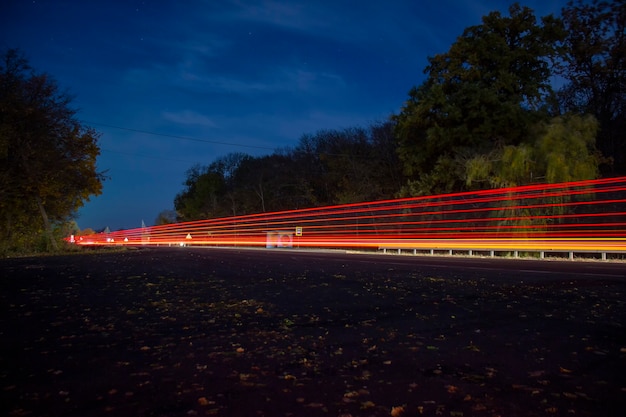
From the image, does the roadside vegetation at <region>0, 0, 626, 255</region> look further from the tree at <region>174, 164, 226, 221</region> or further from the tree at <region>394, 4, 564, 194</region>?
the tree at <region>174, 164, 226, 221</region>

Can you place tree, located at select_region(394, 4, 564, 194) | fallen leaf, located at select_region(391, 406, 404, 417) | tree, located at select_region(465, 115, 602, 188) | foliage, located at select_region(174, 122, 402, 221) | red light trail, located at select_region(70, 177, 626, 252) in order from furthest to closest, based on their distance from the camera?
1. foliage, located at select_region(174, 122, 402, 221)
2. tree, located at select_region(394, 4, 564, 194)
3. tree, located at select_region(465, 115, 602, 188)
4. red light trail, located at select_region(70, 177, 626, 252)
5. fallen leaf, located at select_region(391, 406, 404, 417)

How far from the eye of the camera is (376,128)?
38.4m

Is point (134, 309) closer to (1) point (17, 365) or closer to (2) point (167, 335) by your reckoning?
(2) point (167, 335)

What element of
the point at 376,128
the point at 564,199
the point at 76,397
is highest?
the point at 376,128

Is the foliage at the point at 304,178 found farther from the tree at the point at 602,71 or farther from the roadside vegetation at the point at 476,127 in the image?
the tree at the point at 602,71

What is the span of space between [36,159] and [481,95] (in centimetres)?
2252

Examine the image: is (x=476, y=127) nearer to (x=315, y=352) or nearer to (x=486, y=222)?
(x=486, y=222)

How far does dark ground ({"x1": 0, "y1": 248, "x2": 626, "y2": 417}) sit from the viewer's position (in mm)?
2857

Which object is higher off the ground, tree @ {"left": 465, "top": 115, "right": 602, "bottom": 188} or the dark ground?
tree @ {"left": 465, "top": 115, "right": 602, "bottom": 188}

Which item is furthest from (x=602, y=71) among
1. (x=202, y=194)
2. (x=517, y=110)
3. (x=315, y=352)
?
(x=202, y=194)

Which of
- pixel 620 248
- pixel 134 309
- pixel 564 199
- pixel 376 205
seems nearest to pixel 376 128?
pixel 376 205

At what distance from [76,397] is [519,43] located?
2912 cm

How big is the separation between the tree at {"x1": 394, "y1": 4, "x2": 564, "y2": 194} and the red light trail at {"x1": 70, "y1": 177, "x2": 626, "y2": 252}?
7.47ft

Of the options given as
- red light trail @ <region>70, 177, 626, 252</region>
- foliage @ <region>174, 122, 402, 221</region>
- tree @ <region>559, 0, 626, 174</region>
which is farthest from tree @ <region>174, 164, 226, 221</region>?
tree @ <region>559, 0, 626, 174</region>
